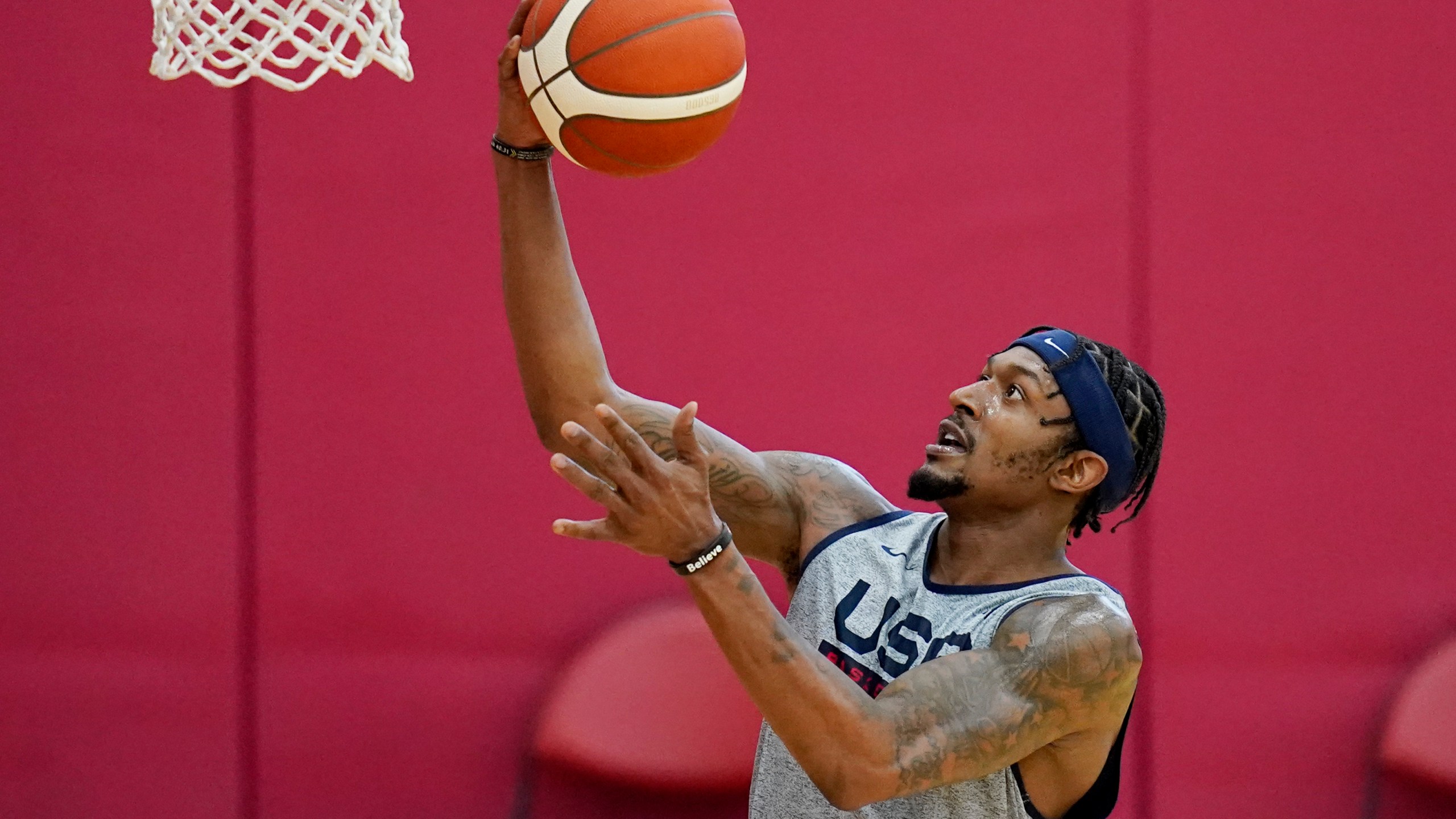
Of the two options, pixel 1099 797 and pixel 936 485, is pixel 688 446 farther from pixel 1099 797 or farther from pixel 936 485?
pixel 1099 797

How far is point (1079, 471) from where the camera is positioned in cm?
204

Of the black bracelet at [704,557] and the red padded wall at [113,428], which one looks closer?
the black bracelet at [704,557]

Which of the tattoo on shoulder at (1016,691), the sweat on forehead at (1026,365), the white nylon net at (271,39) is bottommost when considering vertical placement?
the tattoo on shoulder at (1016,691)

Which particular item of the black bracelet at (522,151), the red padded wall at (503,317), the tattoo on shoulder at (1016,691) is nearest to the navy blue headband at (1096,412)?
the tattoo on shoulder at (1016,691)

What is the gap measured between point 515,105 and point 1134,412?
98 centimetres

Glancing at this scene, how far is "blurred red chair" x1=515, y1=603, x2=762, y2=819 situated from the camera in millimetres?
2713

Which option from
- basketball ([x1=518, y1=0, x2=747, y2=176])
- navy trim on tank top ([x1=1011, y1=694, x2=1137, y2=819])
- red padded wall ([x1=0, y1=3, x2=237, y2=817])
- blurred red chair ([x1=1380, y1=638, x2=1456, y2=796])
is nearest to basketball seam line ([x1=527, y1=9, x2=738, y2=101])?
basketball ([x1=518, y1=0, x2=747, y2=176])

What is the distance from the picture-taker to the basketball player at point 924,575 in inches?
61.8

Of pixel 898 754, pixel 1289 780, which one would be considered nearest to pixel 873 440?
pixel 1289 780

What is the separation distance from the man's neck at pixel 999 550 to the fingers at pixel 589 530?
712mm

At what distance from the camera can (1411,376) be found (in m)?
3.13

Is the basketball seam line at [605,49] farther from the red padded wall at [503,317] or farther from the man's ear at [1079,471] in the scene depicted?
the red padded wall at [503,317]

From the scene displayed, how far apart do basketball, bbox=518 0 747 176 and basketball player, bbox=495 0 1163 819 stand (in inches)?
2.8

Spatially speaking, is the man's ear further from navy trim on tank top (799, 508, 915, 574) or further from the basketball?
the basketball
